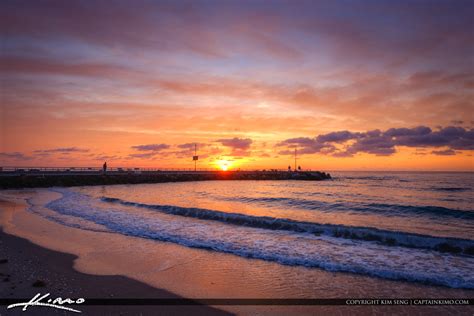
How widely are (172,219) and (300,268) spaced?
35.5ft

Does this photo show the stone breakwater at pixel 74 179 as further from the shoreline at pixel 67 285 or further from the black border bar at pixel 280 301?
the black border bar at pixel 280 301

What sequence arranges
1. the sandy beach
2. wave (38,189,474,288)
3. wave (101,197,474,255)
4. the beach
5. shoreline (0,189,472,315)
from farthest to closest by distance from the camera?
1. wave (101,197,474,255)
2. wave (38,189,474,288)
3. the beach
4. shoreline (0,189,472,315)
5. the sandy beach

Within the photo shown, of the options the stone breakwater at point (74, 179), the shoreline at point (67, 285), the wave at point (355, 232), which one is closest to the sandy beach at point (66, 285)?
the shoreline at point (67, 285)

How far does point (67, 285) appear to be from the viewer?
7137mm

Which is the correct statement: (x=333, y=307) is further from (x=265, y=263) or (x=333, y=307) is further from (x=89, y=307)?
(x=89, y=307)

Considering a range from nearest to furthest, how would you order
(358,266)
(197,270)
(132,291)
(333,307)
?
(333,307), (132,291), (197,270), (358,266)

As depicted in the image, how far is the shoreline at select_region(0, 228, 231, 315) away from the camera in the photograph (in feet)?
19.7

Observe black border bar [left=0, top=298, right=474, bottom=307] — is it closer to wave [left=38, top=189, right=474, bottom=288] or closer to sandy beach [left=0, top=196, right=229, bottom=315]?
sandy beach [left=0, top=196, right=229, bottom=315]

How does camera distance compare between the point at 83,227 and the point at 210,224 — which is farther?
the point at 210,224

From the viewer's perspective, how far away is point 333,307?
6.38 metres

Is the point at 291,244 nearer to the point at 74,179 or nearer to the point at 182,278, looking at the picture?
the point at 182,278

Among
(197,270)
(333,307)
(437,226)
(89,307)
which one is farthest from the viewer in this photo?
(437,226)

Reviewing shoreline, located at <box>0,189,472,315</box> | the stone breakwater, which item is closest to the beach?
shoreline, located at <box>0,189,472,315</box>

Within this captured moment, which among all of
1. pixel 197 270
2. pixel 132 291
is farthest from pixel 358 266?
pixel 132 291
